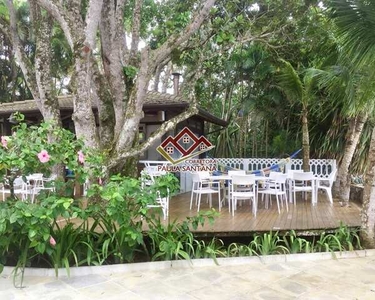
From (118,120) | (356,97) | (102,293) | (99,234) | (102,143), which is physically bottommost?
(102,293)

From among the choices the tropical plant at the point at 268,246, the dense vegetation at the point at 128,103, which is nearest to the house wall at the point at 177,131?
the dense vegetation at the point at 128,103

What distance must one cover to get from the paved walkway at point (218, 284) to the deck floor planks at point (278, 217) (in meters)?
0.90

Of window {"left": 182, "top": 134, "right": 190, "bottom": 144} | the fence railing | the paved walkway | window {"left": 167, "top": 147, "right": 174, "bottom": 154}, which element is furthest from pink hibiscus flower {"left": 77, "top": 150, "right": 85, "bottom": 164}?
the fence railing

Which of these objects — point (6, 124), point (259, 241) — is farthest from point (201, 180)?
point (6, 124)

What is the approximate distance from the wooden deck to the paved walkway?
32.3 inches

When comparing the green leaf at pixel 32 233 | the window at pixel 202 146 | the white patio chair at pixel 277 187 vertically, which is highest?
the window at pixel 202 146

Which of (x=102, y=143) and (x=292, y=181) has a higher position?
(x=102, y=143)

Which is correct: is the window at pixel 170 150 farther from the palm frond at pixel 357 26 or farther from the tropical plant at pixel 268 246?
the palm frond at pixel 357 26

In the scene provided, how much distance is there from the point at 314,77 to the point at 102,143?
455 centimetres

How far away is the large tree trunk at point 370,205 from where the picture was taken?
4098 millimetres

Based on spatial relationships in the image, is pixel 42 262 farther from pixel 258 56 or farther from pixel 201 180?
pixel 258 56

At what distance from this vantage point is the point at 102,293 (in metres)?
2.97

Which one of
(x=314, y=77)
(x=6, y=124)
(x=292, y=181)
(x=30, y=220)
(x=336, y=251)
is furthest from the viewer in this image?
(x=6, y=124)

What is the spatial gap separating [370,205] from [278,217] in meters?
1.51
